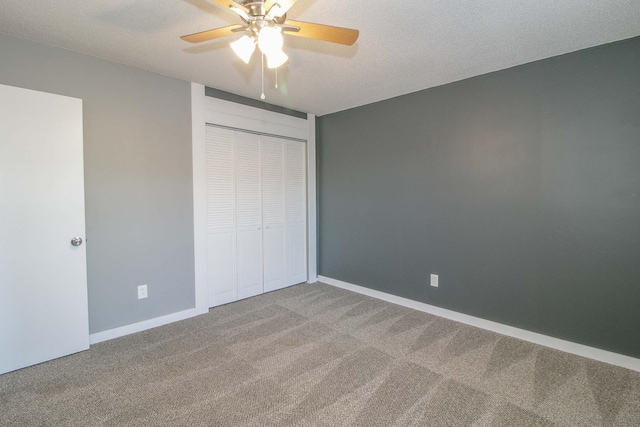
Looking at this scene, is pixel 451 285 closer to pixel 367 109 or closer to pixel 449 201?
pixel 449 201

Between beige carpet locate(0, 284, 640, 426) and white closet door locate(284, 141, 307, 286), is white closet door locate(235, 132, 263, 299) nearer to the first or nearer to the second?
white closet door locate(284, 141, 307, 286)

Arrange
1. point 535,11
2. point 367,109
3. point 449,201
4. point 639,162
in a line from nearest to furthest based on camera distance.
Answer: point 535,11, point 639,162, point 449,201, point 367,109

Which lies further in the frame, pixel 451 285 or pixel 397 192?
pixel 397 192

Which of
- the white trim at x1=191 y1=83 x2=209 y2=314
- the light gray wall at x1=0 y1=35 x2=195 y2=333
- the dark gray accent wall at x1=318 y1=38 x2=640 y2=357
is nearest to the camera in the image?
the dark gray accent wall at x1=318 y1=38 x2=640 y2=357

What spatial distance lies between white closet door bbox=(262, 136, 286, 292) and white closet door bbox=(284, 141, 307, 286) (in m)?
0.08

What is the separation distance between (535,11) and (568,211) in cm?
149

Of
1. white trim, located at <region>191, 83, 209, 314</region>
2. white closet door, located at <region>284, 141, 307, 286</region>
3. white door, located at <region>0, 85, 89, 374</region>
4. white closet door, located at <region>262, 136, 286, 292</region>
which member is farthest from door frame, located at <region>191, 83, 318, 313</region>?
white door, located at <region>0, 85, 89, 374</region>

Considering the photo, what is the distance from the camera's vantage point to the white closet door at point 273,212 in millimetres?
3803

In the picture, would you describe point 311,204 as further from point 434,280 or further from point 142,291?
point 142,291

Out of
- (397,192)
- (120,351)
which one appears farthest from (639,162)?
(120,351)

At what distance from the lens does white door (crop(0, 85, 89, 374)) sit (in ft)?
6.89

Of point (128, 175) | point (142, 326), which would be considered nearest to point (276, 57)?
point (128, 175)

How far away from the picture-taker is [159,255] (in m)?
2.88

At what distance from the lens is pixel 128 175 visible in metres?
2.69
